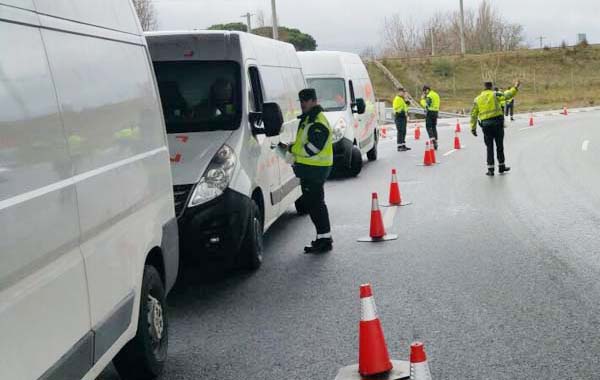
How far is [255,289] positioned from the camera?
25.5ft

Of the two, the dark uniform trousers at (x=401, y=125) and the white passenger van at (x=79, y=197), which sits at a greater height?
the white passenger van at (x=79, y=197)

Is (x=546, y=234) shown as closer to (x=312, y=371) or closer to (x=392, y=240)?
(x=392, y=240)

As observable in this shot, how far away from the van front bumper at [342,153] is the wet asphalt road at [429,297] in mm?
3441

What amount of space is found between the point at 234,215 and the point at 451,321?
90.7 inches

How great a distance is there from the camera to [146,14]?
46938mm

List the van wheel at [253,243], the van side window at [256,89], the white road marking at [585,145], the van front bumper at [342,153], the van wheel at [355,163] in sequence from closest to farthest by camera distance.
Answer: the van wheel at [253,243]
the van side window at [256,89]
the van front bumper at [342,153]
the van wheel at [355,163]
the white road marking at [585,145]

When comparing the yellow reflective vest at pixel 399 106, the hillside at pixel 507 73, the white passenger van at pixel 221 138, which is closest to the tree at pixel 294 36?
the hillside at pixel 507 73

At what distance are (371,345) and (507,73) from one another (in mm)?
74742

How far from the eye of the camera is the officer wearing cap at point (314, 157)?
30.2ft

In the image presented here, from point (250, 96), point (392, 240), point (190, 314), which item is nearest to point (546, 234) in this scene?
point (392, 240)

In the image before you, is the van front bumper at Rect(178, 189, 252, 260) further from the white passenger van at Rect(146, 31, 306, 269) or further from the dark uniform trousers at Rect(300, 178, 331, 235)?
the dark uniform trousers at Rect(300, 178, 331, 235)

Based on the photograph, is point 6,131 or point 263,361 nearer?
point 6,131

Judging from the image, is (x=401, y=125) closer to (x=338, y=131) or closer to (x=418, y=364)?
(x=338, y=131)

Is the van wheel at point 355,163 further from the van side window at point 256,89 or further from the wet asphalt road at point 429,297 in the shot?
the van side window at point 256,89
